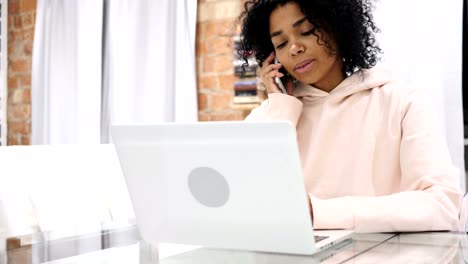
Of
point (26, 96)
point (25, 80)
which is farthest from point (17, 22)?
point (26, 96)

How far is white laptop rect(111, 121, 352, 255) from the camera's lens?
2.87ft

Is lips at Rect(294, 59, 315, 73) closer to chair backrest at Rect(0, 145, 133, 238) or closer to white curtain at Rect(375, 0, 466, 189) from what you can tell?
chair backrest at Rect(0, 145, 133, 238)

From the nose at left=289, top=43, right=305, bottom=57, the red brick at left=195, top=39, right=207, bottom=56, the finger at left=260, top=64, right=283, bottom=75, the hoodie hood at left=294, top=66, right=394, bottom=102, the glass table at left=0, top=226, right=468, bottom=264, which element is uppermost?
the red brick at left=195, top=39, right=207, bottom=56

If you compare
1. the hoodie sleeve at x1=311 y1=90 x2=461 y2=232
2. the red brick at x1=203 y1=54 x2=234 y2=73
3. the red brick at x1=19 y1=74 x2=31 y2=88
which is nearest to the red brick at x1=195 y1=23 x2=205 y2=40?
the red brick at x1=203 y1=54 x2=234 y2=73

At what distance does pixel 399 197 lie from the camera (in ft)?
4.04

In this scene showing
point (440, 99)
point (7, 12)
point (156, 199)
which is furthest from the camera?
point (7, 12)

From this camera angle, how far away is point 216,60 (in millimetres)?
3047

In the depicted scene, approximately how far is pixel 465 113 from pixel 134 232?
5.44ft

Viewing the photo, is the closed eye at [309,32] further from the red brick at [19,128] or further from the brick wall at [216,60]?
the red brick at [19,128]

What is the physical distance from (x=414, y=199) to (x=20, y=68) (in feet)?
10.7

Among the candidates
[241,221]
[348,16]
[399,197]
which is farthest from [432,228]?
[348,16]

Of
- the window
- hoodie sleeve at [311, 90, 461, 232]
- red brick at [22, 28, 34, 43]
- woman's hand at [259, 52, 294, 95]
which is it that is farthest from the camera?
the window

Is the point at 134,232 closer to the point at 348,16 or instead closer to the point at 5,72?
the point at 348,16

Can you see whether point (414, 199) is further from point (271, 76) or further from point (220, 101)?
point (220, 101)
